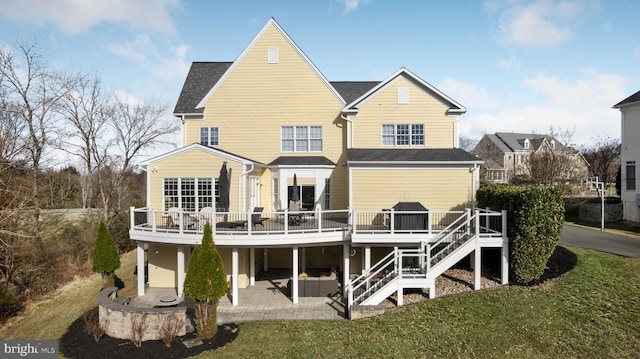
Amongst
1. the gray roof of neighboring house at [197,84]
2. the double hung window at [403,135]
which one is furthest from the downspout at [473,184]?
the gray roof of neighboring house at [197,84]

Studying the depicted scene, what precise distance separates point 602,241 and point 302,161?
17.1 m

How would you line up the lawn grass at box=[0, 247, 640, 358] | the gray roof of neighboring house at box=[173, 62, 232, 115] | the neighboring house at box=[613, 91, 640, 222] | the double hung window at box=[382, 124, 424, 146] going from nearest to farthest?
the lawn grass at box=[0, 247, 640, 358]
the double hung window at box=[382, 124, 424, 146]
the gray roof of neighboring house at box=[173, 62, 232, 115]
the neighboring house at box=[613, 91, 640, 222]

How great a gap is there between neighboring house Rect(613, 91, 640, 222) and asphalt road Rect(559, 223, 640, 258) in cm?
496

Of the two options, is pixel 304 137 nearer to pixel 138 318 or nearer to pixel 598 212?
pixel 138 318

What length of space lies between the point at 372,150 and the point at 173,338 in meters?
12.7

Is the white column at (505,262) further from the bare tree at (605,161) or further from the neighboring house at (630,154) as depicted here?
the bare tree at (605,161)

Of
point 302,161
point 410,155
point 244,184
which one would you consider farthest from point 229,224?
point 410,155

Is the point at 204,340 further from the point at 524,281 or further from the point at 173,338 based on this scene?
the point at 524,281

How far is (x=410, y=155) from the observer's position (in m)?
17.0

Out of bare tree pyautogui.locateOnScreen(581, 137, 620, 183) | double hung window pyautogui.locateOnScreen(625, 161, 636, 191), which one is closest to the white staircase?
double hung window pyautogui.locateOnScreen(625, 161, 636, 191)

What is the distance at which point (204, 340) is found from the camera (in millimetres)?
10969

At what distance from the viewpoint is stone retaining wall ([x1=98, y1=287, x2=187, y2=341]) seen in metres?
11.4

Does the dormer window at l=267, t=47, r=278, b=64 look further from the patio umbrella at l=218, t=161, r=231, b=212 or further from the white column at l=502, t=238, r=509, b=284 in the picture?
the white column at l=502, t=238, r=509, b=284

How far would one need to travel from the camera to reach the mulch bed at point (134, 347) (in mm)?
10391
